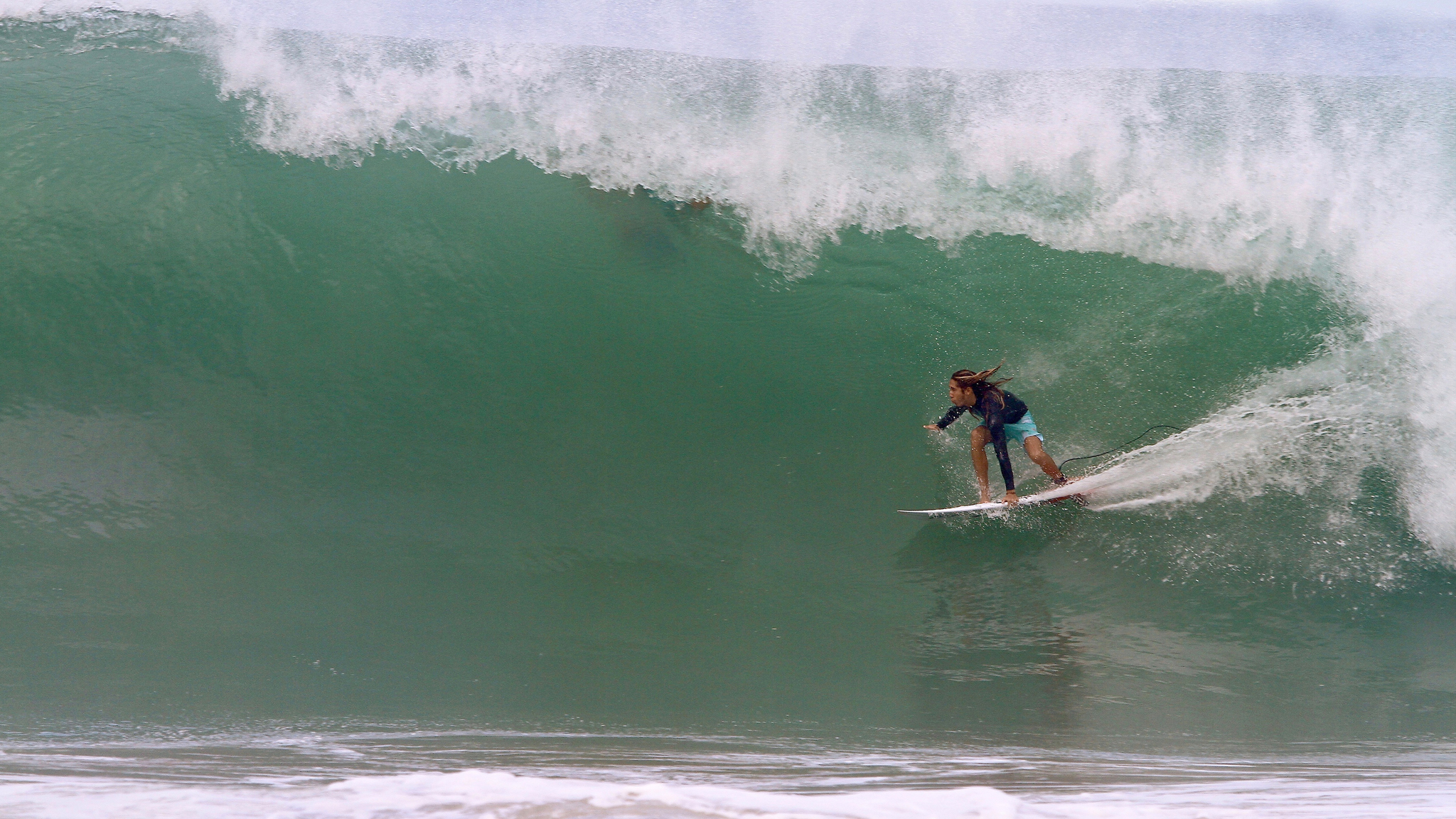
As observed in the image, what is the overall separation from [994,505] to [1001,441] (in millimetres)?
349

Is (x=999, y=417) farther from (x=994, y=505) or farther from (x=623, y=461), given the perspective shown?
(x=623, y=461)

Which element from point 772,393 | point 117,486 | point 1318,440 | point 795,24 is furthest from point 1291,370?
point 117,486

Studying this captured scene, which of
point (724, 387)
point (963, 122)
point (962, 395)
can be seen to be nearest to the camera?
point (962, 395)

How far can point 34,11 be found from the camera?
18.6 ft

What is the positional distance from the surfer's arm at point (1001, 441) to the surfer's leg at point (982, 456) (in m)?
0.05

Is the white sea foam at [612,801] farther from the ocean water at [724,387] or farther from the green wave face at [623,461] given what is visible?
the green wave face at [623,461]

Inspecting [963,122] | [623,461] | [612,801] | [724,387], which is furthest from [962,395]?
[612,801]

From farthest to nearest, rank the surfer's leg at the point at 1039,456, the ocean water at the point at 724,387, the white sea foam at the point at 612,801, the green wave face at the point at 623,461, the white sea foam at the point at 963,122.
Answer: the white sea foam at the point at 963,122 < the surfer's leg at the point at 1039,456 < the green wave face at the point at 623,461 < the ocean water at the point at 724,387 < the white sea foam at the point at 612,801

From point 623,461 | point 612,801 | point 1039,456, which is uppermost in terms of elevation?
point 623,461

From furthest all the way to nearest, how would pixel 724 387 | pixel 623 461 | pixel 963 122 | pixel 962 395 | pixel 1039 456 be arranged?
pixel 963 122, pixel 724 387, pixel 623 461, pixel 1039 456, pixel 962 395

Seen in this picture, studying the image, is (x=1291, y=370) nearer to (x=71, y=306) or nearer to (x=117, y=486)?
(x=117, y=486)

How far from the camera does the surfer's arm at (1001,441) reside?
4246 millimetres

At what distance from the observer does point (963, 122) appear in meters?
5.36

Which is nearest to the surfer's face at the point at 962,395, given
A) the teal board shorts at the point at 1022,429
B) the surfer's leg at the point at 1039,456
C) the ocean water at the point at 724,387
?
the teal board shorts at the point at 1022,429
